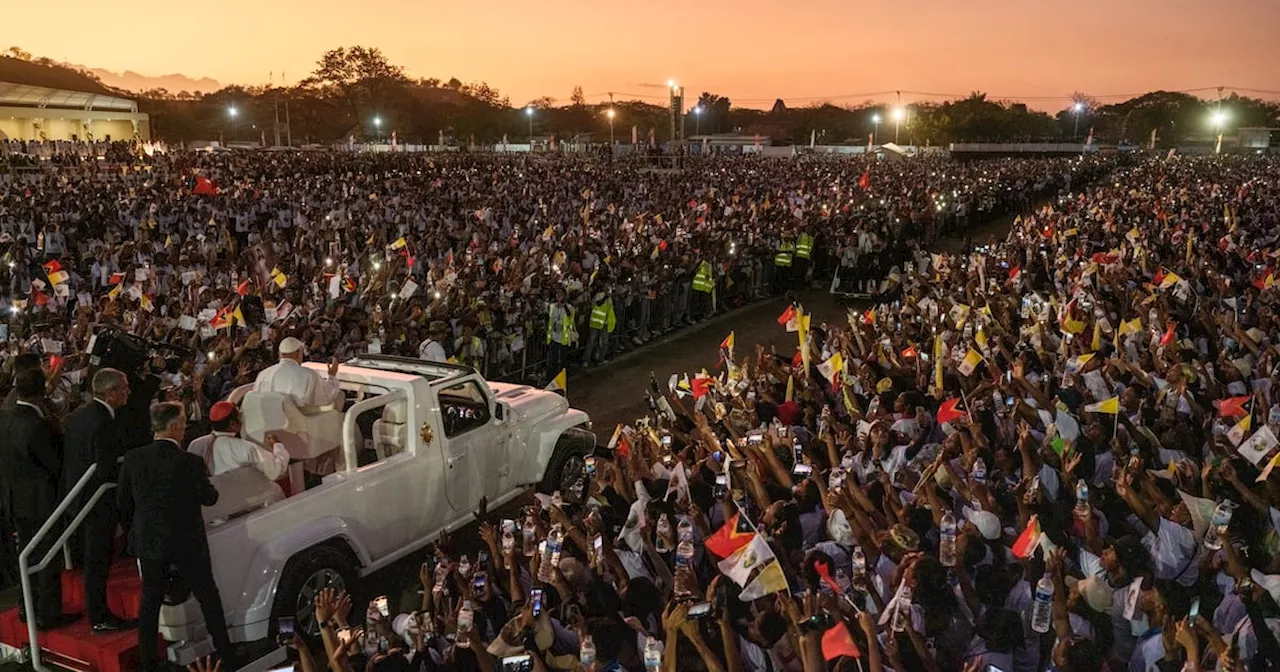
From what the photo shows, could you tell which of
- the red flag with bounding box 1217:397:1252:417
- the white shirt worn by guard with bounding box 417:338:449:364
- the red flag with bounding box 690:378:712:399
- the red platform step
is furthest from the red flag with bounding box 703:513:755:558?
the white shirt worn by guard with bounding box 417:338:449:364

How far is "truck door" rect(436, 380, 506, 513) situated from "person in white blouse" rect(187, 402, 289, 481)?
1403 mm

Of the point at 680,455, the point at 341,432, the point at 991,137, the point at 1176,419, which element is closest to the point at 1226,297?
the point at 1176,419

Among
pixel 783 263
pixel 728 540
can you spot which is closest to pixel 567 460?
pixel 728 540

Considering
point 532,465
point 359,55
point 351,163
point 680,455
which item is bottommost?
point 532,465

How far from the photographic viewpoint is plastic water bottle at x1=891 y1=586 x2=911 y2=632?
3.99 metres

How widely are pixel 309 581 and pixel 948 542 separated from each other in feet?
12.4

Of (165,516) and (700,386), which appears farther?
(700,386)

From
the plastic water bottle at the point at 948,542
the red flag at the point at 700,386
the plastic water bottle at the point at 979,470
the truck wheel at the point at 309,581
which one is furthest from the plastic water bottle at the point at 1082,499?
the truck wheel at the point at 309,581

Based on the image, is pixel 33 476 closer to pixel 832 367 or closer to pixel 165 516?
pixel 165 516

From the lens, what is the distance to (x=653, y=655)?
365 centimetres

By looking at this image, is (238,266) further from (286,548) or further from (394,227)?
(286,548)

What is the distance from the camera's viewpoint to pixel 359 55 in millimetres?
84312

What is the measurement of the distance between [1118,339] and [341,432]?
7144 millimetres

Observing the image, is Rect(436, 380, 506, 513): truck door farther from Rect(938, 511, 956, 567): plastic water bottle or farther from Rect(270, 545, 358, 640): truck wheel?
Rect(938, 511, 956, 567): plastic water bottle
